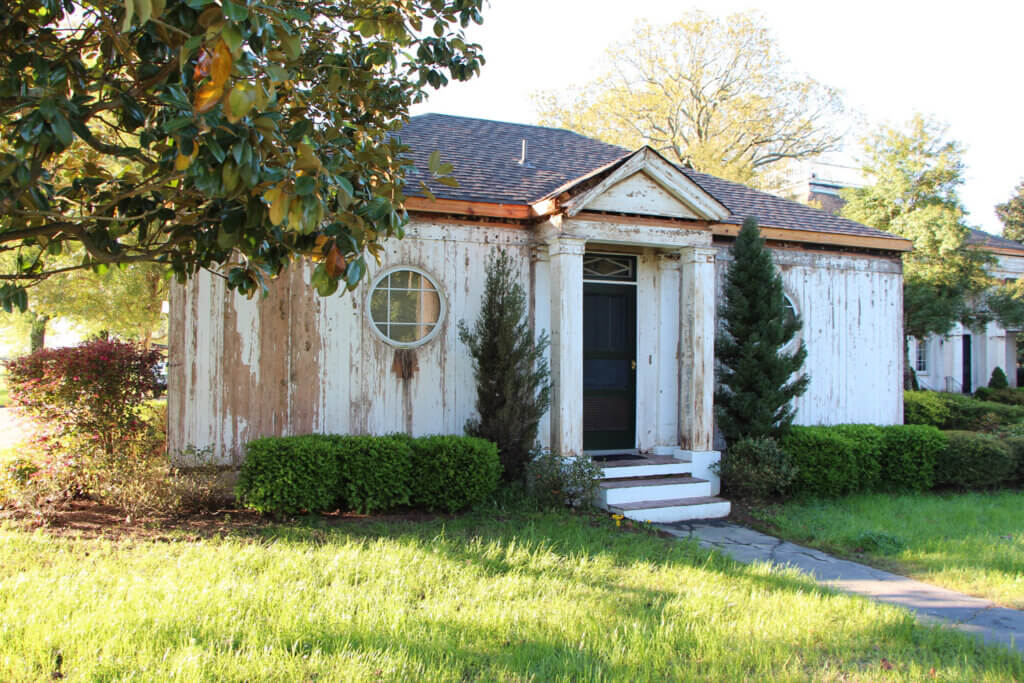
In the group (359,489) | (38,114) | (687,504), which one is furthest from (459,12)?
(687,504)

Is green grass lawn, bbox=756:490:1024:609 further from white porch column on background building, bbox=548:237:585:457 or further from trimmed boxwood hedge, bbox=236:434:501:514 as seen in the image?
trimmed boxwood hedge, bbox=236:434:501:514

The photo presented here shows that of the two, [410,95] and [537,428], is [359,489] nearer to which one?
[537,428]

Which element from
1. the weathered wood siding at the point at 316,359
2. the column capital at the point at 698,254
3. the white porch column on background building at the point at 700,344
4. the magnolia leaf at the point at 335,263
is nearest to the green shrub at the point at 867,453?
the white porch column on background building at the point at 700,344

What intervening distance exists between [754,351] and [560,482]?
306 cm

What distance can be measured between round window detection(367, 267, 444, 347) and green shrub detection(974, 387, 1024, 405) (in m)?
17.4

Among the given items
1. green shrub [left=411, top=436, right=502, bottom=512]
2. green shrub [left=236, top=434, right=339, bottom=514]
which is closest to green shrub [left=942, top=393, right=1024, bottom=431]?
green shrub [left=411, top=436, right=502, bottom=512]

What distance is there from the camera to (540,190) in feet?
29.4

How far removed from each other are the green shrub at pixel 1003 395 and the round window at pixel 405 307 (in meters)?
17.4

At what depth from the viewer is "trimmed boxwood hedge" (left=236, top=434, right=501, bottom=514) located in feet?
22.1

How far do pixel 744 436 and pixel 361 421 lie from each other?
4.67m

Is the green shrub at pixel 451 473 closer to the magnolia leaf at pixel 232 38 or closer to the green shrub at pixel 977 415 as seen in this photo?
the magnolia leaf at pixel 232 38

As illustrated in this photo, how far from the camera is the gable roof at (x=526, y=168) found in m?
8.72

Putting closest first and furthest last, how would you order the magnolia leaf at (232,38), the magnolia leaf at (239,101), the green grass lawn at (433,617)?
the magnolia leaf at (239,101) → the magnolia leaf at (232,38) → the green grass lawn at (433,617)

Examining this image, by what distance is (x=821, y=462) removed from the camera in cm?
862
